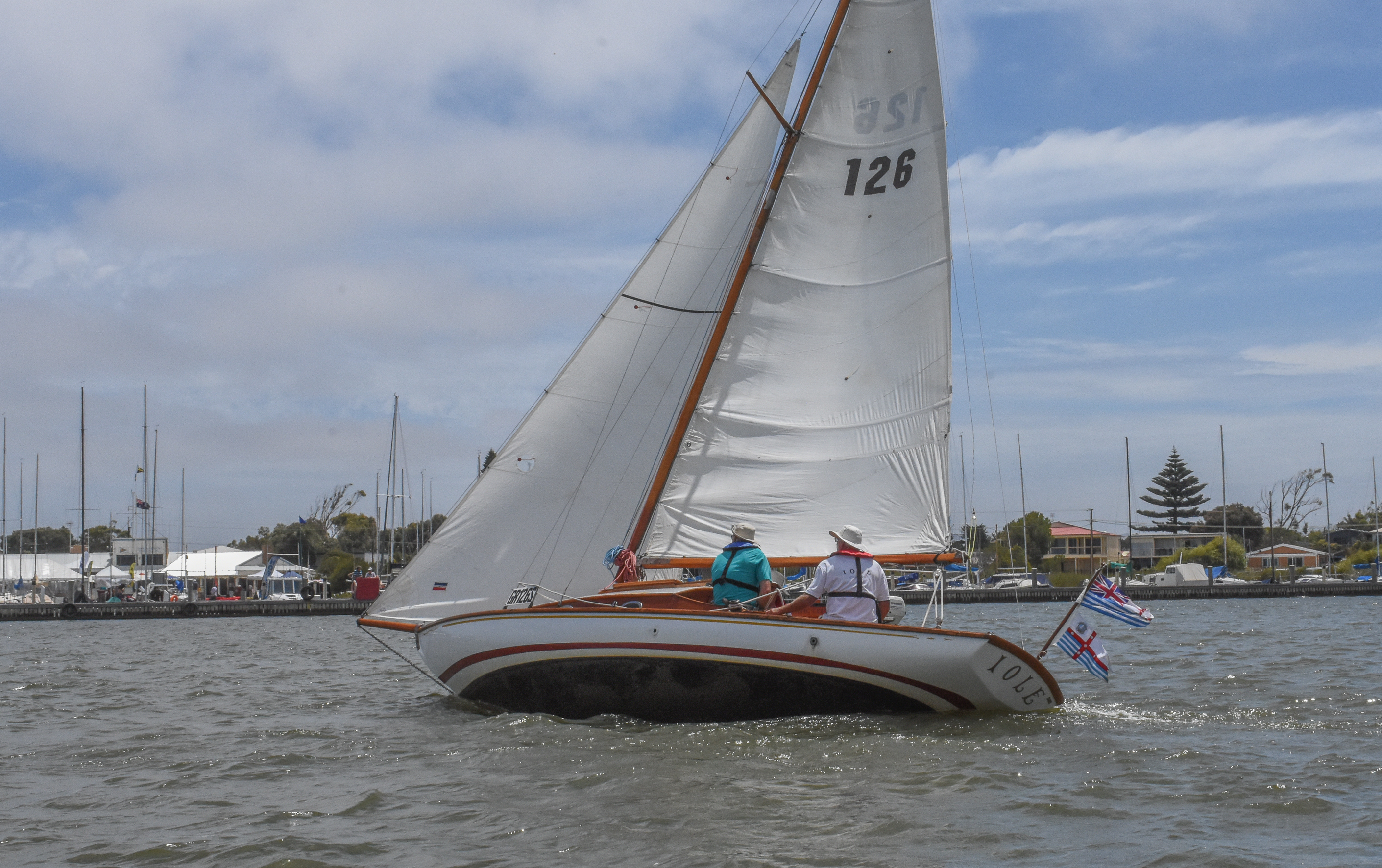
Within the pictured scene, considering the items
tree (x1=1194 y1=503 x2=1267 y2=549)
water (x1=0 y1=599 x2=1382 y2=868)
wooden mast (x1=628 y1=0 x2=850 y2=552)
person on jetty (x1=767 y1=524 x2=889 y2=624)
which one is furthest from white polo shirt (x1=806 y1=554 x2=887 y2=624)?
tree (x1=1194 y1=503 x2=1267 y2=549)

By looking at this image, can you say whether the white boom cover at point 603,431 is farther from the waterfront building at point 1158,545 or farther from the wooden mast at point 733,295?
the waterfront building at point 1158,545

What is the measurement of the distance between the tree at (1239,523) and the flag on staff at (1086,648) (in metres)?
105

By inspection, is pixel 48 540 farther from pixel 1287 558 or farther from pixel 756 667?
pixel 756 667

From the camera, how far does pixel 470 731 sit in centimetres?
1027

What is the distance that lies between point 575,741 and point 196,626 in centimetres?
3247

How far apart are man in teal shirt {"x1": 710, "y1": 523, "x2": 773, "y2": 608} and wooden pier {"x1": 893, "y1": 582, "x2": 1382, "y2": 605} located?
43253mm

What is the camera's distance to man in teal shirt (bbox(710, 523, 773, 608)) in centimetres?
1064

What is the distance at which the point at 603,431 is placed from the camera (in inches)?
490

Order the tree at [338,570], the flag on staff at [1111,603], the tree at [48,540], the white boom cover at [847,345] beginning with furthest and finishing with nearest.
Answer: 1. the tree at [48,540]
2. the tree at [338,570]
3. the white boom cover at [847,345]
4. the flag on staff at [1111,603]

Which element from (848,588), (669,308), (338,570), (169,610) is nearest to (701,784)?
(848,588)

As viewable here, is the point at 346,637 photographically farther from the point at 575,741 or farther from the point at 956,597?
the point at 956,597

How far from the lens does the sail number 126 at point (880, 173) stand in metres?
12.3

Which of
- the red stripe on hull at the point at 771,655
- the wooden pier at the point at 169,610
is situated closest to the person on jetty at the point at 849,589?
the red stripe on hull at the point at 771,655

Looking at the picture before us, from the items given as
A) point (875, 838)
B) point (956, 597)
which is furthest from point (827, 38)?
point (956, 597)
